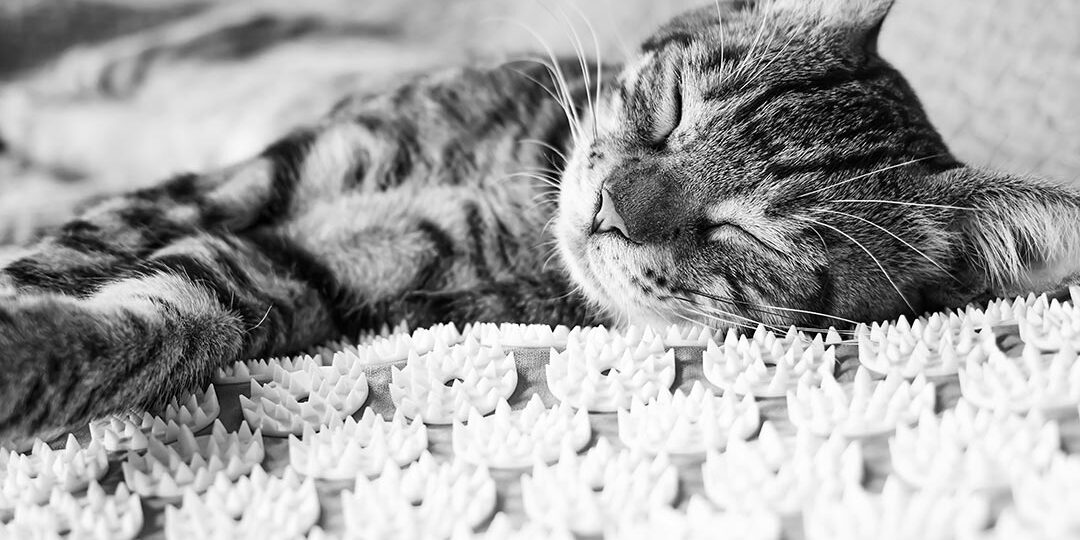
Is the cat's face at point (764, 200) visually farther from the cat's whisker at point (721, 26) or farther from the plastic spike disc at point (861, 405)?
the plastic spike disc at point (861, 405)

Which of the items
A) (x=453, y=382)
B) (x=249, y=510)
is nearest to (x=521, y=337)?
(x=453, y=382)

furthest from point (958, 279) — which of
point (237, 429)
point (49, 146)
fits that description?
point (49, 146)

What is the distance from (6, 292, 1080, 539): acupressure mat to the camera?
428 mm

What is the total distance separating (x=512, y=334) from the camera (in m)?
0.74

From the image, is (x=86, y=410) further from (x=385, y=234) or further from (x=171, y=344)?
(x=385, y=234)

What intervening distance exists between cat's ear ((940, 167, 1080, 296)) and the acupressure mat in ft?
0.25

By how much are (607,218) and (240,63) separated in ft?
3.73

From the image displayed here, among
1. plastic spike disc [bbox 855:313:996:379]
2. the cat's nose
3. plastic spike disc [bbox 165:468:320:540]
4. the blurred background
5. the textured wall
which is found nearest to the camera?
plastic spike disc [bbox 165:468:320:540]

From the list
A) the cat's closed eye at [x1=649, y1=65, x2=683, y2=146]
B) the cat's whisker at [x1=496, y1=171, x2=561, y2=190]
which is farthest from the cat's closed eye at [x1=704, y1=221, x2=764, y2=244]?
the cat's whisker at [x1=496, y1=171, x2=561, y2=190]

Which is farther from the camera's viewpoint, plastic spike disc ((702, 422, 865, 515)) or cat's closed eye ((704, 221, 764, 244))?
cat's closed eye ((704, 221, 764, 244))

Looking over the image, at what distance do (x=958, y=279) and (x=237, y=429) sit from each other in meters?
0.75

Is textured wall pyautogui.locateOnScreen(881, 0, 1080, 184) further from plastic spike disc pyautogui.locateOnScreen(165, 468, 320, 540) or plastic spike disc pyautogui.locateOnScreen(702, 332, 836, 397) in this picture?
plastic spike disc pyautogui.locateOnScreen(165, 468, 320, 540)

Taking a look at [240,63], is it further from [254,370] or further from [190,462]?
[190,462]

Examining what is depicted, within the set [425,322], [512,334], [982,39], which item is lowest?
[425,322]
